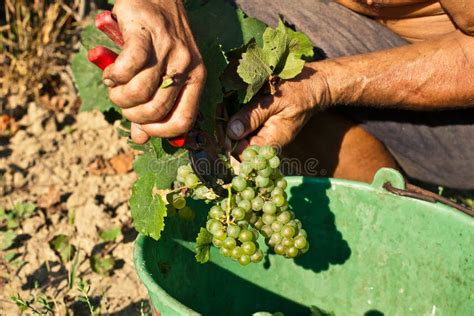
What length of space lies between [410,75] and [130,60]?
3.93ft

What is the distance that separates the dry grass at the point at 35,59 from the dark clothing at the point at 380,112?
161 cm

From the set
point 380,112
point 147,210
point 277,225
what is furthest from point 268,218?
point 380,112

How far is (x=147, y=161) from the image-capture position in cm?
274

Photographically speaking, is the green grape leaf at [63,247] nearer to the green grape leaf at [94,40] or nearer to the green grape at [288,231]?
the green grape leaf at [94,40]

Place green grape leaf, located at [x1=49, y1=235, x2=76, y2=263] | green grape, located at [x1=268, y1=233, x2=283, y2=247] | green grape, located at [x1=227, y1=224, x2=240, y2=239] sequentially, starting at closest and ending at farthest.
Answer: green grape, located at [x1=227, y1=224, x2=240, y2=239] < green grape, located at [x1=268, y1=233, x2=283, y2=247] < green grape leaf, located at [x1=49, y1=235, x2=76, y2=263]

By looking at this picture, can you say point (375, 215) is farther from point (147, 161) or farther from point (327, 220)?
point (147, 161)

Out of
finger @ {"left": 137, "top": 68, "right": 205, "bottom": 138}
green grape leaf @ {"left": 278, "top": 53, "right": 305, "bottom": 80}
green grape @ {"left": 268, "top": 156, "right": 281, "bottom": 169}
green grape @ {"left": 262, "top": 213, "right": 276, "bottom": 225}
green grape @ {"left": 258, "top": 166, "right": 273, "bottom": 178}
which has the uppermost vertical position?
finger @ {"left": 137, "top": 68, "right": 205, "bottom": 138}

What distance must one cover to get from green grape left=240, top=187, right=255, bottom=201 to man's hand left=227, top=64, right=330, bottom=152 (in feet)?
0.92

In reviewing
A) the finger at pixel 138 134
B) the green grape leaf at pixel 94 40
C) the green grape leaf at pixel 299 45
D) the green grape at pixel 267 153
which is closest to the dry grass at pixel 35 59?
the green grape leaf at pixel 94 40

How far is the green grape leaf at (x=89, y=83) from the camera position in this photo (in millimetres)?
3090

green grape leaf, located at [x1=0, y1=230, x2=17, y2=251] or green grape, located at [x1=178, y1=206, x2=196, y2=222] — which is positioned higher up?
green grape, located at [x1=178, y1=206, x2=196, y2=222]

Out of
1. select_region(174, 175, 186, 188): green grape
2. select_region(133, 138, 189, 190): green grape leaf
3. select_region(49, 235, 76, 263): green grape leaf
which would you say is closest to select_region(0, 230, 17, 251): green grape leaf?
select_region(49, 235, 76, 263): green grape leaf

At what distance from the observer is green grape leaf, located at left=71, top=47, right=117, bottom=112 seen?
122 inches

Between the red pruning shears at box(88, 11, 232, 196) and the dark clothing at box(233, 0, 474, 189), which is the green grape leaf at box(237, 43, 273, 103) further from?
the dark clothing at box(233, 0, 474, 189)
